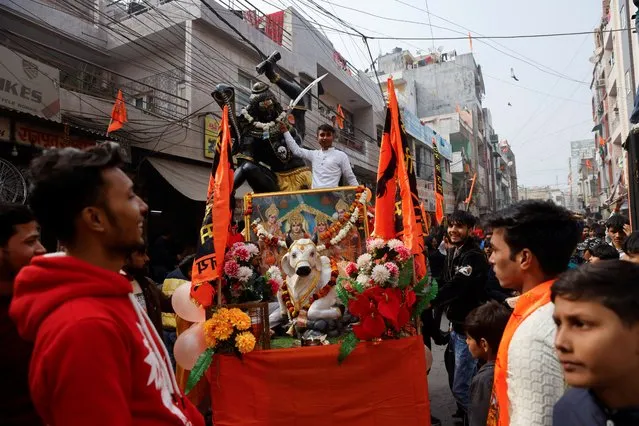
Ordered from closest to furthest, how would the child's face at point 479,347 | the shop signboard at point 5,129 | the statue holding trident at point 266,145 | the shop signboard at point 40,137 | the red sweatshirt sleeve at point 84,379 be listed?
the red sweatshirt sleeve at point 84,379 → the child's face at point 479,347 → the statue holding trident at point 266,145 → the shop signboard at point 5,129 → the shop signboard at point 40,137

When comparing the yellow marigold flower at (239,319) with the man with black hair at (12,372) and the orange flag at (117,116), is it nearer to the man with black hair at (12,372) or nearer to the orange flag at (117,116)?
the man with black hair at (12,372)

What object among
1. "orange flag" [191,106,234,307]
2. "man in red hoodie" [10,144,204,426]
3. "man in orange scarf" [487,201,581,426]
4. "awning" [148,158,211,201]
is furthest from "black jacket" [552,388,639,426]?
"awning" [148,158,211,201]

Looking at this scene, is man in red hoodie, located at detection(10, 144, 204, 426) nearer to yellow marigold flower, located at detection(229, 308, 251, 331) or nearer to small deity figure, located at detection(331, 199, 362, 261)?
yellow marigold flower, located at detection(229, 308, 251, 331)

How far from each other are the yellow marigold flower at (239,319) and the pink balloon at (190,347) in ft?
1.42

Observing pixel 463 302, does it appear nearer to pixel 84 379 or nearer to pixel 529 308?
pixel 529 308

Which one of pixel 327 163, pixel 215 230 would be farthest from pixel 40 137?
pixel 215 230

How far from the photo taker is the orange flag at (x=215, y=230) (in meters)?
3.94

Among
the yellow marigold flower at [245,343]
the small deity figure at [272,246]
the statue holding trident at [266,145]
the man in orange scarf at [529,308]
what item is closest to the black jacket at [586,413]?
the man in orange scarf at [529,308]

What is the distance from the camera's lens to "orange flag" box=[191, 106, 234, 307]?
394 centimetres

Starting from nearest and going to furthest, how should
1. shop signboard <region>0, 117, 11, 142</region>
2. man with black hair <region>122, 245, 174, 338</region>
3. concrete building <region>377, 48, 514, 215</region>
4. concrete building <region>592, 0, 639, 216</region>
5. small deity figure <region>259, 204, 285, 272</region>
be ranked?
man with black hair <region>122, 245, 174, 338</region>
small deity figure <region>259, 204, 285, 272</region>
shop signboard <region>0, 117, 11, 142</region>
concrete building <region>592, 0, 639, 216</region>
concrete building <region>377, 48, 514, 215</region>

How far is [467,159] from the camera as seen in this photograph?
122 ft

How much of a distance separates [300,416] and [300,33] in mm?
14939

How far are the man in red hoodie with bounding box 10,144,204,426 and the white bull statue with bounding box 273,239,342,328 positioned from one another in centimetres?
283

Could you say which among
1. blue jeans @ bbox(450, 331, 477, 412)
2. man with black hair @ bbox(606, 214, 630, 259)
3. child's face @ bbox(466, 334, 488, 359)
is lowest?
blue jeans @ bbox(450, 331, 477, 412)
